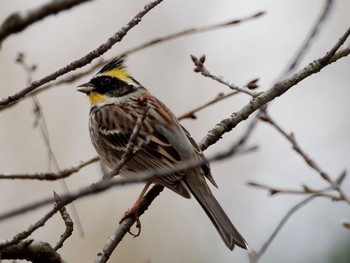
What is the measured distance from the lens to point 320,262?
29.2 ft

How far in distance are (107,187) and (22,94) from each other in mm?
1351

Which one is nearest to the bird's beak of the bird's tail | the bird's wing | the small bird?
the small bird

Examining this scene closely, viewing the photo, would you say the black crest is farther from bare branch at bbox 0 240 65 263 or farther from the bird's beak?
bare branch at bbox 0 240 65 263

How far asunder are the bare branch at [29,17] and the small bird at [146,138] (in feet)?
10.1

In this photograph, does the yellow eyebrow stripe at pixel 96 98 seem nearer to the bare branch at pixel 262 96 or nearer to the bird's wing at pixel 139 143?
the bird's wing at pixel 139 143

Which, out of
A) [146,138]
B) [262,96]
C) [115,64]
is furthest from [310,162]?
[115,64]

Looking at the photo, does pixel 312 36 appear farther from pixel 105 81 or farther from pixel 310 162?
pixel 105 81

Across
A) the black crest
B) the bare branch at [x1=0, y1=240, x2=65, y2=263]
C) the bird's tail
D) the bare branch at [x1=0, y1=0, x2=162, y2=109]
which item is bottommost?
the bird's tail

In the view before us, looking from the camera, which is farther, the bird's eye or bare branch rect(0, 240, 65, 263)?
the bird's eye

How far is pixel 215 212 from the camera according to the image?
16.8 ft

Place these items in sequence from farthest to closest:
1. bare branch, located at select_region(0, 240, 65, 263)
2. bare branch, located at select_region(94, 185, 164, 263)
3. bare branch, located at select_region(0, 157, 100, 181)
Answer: bare branch, located at select_region(0, 157, 100, 181), bare branch, located at select_region(94, 185, 164, 263), bare branch, located at select_region(0, 240, 65, 263)

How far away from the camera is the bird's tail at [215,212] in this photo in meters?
4.88

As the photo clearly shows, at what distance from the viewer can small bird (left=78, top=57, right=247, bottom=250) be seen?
17.0ft

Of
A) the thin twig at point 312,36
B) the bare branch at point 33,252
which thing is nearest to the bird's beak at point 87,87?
the bare branch at point 33,252
